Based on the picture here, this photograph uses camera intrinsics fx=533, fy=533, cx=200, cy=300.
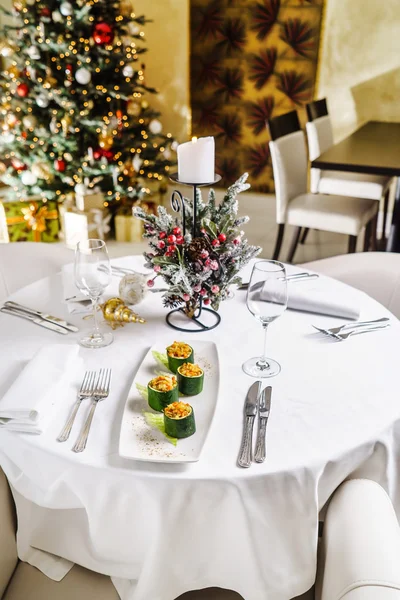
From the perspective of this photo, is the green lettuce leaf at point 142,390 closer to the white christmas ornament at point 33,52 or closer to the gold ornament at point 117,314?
the gold ornament at point 117,314

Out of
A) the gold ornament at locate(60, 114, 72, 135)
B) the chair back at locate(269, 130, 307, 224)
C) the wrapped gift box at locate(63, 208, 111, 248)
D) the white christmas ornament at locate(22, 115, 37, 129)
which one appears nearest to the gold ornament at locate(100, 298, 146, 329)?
the chair back at locate(269, 130, 307, 224)

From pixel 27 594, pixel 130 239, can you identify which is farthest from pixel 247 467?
pixel 130 239

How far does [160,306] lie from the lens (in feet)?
4.78

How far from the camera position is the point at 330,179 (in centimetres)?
354

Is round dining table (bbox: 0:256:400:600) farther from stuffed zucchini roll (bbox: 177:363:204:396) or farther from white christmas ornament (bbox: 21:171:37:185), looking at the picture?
white christmas ornament (bbox: 21:171:37:185)

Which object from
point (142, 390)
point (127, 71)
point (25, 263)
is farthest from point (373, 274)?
point (127, 71)

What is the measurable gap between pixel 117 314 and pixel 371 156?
223 cm

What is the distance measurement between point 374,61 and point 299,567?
400 centimetres

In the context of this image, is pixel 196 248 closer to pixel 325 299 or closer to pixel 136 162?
pixel 325 299

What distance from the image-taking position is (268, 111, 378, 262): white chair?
124 inches

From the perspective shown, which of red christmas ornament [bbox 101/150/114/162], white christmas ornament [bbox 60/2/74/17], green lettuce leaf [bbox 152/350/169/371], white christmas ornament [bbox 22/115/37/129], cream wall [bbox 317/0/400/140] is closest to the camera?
green lettuce leaf [bbox 152/350/169/371]

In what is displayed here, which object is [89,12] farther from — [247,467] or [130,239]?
[247,467]

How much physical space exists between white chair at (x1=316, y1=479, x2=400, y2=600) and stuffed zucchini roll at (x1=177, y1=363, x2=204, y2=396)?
0.34 metres

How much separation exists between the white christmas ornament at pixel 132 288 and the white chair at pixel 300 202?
6.40ft
